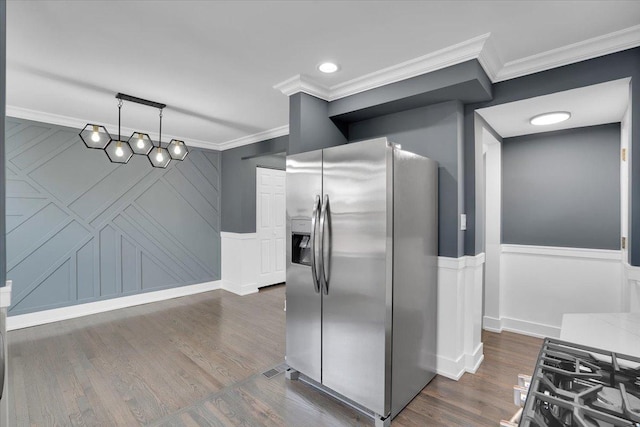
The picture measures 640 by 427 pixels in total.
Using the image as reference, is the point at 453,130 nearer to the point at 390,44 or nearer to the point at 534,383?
the point at 390,44

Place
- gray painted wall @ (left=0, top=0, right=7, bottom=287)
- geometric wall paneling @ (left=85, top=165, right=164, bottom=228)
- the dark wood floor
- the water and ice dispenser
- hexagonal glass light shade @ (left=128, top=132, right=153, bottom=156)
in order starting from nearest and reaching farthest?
1. gray painted wall @ (left=0, top=0, right=7, bottom=287)
2. the dark wood floor
3. the water and ice dispenser
4. hexagonal glass light shade @ (left=128, top=132, right=153, bottom=156)
5. geometric wall paneling @ (left=85, top=165, right=164, bottom=228)

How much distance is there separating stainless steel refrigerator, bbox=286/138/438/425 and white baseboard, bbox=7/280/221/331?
3.15 metres

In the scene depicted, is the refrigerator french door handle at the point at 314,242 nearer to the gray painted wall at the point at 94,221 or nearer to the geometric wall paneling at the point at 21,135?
the gray painted wall at the point at 94,221

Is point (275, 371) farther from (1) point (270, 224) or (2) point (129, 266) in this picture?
(1) point (270, 224)

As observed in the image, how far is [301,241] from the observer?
98.3 inches

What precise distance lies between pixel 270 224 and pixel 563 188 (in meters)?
4.27

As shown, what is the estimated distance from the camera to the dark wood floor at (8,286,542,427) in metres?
2.10

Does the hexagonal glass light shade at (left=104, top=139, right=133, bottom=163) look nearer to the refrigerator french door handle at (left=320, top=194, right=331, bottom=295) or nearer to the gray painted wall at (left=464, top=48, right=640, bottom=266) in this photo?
the refrigerator french door handle at (left=320, top=194, right=331, bottom=295)

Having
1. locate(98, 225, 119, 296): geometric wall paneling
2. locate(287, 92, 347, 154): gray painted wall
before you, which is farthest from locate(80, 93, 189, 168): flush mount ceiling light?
locate(287, 92, 347, 154): gray painted wall

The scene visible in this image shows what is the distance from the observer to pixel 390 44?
2.19 metres

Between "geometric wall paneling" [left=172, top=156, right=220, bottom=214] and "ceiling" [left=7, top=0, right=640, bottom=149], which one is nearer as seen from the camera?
"ceiling" [left=7, top=0, right=640, bottom=149]

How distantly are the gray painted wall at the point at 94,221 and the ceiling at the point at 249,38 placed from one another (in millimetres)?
Result: 999

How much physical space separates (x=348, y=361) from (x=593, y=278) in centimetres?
271

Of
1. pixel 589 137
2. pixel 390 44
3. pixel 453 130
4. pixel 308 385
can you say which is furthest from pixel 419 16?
pixel 308 385
